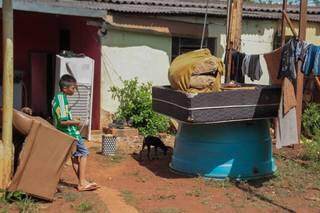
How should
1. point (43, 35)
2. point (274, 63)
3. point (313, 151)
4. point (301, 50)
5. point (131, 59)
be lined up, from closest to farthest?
point (301, 50), point (274, 63), point (313, 151), point (131, 59), point (43, 35)

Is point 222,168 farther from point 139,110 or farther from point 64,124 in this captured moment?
point 139,110

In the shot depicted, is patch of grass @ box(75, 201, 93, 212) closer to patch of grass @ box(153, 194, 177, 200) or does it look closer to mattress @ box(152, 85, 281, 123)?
patch of grass @ box(153, 194, 177, 200)

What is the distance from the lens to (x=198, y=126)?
8.24 metres

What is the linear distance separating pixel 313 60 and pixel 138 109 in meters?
5.29

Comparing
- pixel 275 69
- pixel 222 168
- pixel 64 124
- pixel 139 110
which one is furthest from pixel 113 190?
pixel 139 110

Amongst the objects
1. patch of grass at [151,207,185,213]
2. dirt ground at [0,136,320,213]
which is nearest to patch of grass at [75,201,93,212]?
dirt ground at [0,136,320,213]

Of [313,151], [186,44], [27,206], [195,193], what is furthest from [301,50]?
[186,44]

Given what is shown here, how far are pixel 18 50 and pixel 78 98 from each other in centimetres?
366

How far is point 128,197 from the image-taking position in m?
7.16

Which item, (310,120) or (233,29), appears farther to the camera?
(310,120)

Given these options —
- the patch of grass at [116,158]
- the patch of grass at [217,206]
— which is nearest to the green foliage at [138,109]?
the patch of grass at [116,158]

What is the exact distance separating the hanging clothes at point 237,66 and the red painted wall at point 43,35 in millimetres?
3513

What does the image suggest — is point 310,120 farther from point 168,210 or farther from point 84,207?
point 84,207

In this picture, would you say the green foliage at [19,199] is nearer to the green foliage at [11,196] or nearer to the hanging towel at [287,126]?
the green foliage at [11,196]
